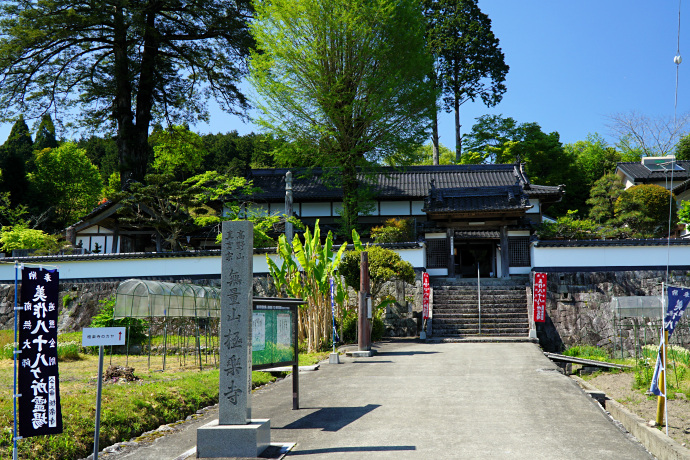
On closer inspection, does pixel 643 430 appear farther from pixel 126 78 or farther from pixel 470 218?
pixel 126 78

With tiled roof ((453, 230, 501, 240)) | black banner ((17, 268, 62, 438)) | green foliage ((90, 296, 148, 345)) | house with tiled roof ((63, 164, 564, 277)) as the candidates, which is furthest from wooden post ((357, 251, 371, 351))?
tiled roof ((453, 230, 501, 240))

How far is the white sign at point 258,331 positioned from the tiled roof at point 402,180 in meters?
20.8

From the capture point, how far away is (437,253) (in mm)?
22766

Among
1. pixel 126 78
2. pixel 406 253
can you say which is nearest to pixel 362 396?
pixel 406 253

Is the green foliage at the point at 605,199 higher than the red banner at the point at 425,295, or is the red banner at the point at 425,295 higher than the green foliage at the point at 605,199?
the green foliage at the point at 605,199

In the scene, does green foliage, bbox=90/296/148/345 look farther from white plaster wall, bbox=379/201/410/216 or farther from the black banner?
white plaster wall, bbox=379/201/410/216

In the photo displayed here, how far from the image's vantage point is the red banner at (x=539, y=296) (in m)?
18.2

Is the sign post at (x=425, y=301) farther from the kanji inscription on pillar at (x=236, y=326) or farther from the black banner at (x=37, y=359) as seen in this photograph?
the black banner at (x=37, y=359)

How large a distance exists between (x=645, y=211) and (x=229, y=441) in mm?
25848

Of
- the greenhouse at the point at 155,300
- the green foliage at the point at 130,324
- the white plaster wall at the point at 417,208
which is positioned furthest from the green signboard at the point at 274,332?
the white plaster wall at the point at 417,208

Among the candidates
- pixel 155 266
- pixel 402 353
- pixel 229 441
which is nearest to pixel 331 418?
pixel 229 441

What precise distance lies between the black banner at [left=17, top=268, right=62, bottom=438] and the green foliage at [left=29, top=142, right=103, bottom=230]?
32552 mm

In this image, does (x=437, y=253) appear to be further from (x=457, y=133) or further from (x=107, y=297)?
(x=457, y=133)

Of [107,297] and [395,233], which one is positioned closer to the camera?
[107,297]
